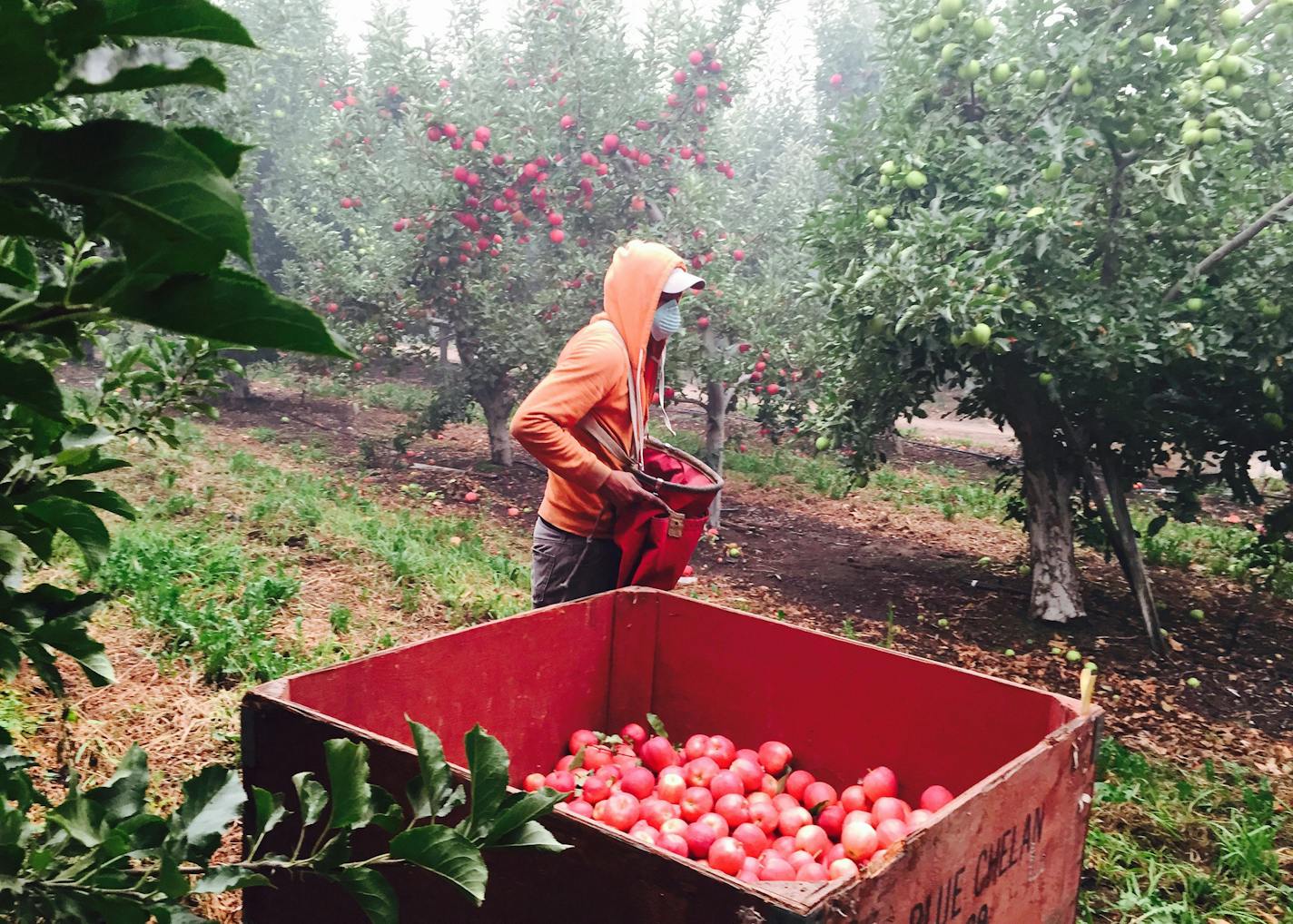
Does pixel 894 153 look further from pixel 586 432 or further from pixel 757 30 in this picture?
pixel 757 30

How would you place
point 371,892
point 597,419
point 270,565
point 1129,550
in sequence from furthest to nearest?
point 270,565 < point 1129,550 < point 597,419 < point 371,892

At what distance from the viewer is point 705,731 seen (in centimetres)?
262

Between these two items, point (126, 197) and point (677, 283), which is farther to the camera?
point (677, 283)

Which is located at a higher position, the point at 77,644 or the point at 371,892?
the point at 77,644

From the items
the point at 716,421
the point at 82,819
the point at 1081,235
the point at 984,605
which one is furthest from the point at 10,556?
the point at 716,421

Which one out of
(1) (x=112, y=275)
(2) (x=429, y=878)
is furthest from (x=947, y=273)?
(1) (x=112, y=275)

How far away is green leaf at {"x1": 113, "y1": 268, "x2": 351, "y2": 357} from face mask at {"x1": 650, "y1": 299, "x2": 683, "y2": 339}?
9.38 ft

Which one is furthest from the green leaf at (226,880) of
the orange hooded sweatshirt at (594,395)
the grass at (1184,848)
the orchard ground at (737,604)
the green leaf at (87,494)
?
the grass at (1184,848)

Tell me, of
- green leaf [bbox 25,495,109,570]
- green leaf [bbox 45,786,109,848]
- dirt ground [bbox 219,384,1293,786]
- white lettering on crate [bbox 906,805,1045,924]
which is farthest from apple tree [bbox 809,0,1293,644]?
green leaf [bbox 45,786,109,848]

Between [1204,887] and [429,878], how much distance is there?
275cm

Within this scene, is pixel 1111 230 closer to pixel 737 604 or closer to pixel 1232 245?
pixel 1232 245

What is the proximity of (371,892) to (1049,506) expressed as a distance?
549cm

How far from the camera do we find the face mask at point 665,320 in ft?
11.1

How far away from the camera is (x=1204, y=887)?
3.12 metres
